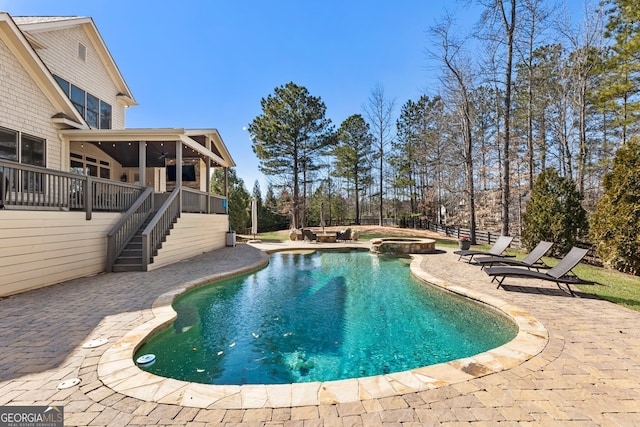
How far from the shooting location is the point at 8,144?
842 cm

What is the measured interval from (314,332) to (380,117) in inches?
1066

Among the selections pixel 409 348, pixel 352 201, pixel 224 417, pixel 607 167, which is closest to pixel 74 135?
pixel 224 417

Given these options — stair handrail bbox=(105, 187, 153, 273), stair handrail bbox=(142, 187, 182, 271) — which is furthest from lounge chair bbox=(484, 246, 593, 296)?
stair handrail bbox=(105, 187, 153, 273)

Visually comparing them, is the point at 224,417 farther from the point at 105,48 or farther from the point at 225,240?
the point at 105,48

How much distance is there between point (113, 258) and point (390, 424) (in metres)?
8.91

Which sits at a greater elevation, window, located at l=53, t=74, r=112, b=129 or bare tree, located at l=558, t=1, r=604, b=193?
bare tree, located at l=558, t=1, r=604, b=193

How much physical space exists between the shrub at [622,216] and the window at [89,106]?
18917 mm

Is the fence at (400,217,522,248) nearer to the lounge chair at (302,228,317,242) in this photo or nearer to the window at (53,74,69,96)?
the lounge chair at (302,228,317,242)

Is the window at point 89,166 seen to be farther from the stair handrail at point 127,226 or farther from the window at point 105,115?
the stair handrail at point 127,226

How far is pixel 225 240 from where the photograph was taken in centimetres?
1596

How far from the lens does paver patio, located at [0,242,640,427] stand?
2.25 m

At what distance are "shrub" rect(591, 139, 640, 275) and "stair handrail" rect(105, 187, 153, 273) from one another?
14.4 m

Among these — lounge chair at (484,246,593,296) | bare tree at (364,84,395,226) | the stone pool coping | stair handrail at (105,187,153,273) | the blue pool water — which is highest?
bare tree at (364,84,395,226)

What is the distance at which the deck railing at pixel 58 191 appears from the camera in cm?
610
